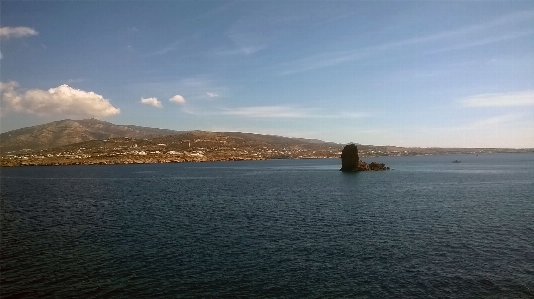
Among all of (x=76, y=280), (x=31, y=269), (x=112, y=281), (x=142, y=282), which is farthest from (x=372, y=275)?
(x=31, y=269)

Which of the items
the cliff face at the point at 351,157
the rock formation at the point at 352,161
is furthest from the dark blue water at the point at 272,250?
the cliff face at the point at 351,157

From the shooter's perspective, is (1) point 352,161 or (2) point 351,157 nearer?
(2) point 351,157

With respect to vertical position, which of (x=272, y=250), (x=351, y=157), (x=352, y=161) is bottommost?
(x=272, y=250)

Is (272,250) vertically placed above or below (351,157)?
below

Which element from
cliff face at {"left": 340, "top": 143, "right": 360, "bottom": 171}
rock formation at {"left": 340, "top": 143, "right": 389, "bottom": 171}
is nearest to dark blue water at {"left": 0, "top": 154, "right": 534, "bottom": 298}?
rock formation at {"left": 340, "top": 143, "right": 389, "bottom": 171}

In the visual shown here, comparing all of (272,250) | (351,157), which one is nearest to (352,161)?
(351,157)

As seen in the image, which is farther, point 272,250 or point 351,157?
point 351,157

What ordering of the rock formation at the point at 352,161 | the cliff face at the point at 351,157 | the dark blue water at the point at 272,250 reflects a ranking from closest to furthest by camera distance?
the dark blue water at the point at 272,250 → the rock formation at the point at 352,161 → the cliff face at the point at 351,157

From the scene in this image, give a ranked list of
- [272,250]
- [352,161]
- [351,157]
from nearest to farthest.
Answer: [272,250] → [351,157] → [352,161]

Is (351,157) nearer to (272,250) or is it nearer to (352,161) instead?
(352,161)

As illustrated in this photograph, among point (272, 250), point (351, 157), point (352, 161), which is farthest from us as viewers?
point (352, 161)

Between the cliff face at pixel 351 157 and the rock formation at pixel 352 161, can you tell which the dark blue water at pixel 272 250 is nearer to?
the rock formation at pixel 352 161

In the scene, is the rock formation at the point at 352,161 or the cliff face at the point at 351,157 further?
the cliff face at the point at 351,157

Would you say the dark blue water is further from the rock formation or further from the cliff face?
the cliff face
